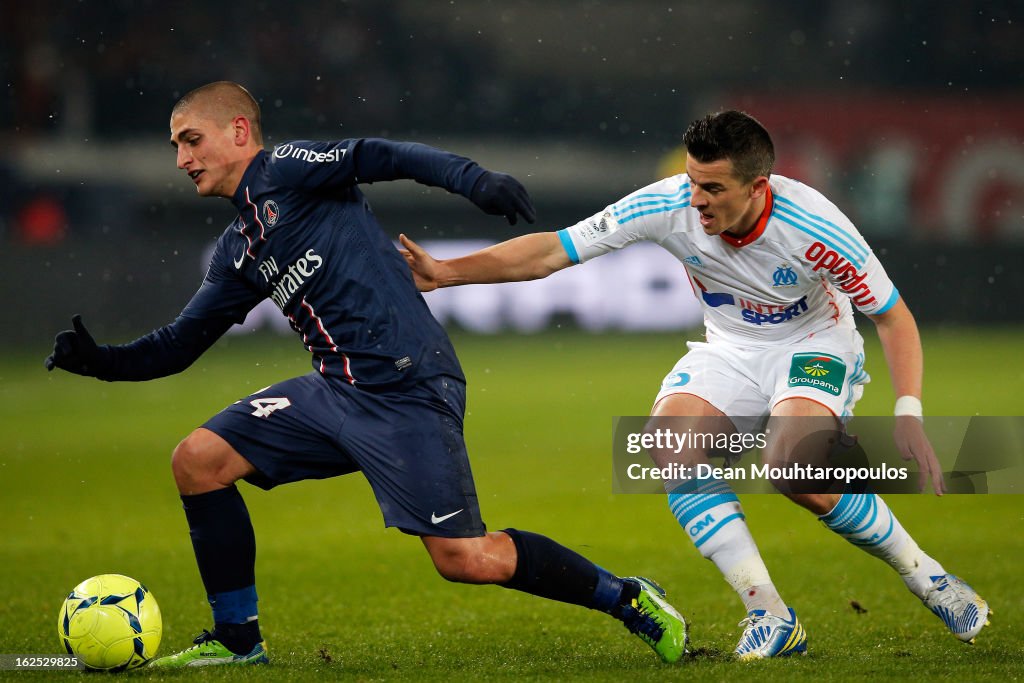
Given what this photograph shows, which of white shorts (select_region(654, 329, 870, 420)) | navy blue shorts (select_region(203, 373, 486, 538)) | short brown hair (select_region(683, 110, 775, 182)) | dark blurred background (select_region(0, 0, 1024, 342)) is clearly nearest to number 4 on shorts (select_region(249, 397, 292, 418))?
navy blue shorts (select_region(203, 373, 486, 538))

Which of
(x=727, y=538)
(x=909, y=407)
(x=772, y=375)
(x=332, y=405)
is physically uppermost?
(x=332, y=405)

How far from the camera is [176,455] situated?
4.26 m

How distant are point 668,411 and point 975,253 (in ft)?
44.8

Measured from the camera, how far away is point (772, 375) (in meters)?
4.68

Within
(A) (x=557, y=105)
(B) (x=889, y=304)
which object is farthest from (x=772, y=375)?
(A) (x=557, y=105)

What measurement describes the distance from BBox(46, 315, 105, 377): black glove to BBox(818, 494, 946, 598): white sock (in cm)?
256

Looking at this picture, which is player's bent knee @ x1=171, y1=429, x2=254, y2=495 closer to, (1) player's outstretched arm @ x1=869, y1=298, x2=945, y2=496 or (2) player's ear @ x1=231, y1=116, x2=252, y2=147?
(2) player's ear @ x1=231, y1=116, x2=252, y2=147

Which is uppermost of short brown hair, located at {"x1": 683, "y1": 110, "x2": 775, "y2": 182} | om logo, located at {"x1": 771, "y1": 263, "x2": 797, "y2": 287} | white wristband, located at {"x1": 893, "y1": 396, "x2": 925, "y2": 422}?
short brown hair, located at {"x1": 683, "y1": 110, "x2": 775, "y2": 182}

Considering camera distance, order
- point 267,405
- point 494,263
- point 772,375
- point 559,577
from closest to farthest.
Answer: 1. point 559,577
2. point 267,405
3. point 494,263
4. point 772,375

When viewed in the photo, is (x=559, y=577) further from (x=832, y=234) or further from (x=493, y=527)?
(x=493, y=527)

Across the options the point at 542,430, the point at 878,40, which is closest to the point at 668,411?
the point at 542,430

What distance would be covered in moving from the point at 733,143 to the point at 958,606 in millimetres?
1783

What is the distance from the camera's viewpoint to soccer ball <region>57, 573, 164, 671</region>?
408cm

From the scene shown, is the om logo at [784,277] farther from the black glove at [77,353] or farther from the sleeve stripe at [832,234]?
the black glove at [77,353]
